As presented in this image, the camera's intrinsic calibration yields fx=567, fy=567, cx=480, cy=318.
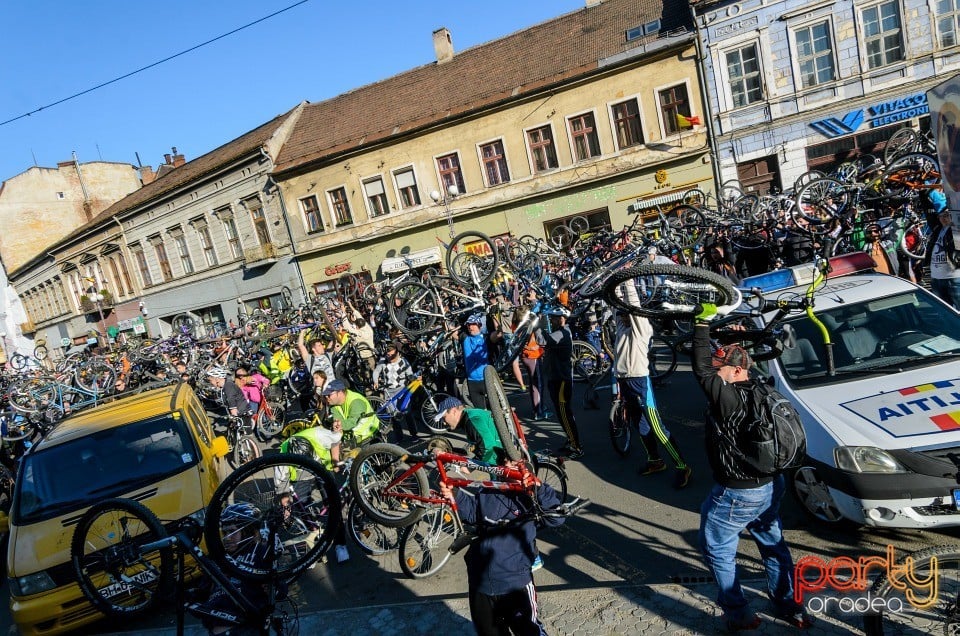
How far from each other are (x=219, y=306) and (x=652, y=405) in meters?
31.0

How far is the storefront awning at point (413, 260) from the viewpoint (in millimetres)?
25859

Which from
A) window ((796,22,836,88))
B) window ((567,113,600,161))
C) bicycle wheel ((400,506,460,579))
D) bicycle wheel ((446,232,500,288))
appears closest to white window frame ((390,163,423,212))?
window ((567,113,600,161))

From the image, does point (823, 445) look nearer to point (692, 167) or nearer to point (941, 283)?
point (941, 283)

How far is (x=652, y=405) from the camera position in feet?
19.0

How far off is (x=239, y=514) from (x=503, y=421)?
6.34 feet

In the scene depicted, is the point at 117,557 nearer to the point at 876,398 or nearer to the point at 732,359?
the point at 732,359

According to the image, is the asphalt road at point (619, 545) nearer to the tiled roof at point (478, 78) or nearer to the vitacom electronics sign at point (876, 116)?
the vitacom electronics sign at point (876, 116)

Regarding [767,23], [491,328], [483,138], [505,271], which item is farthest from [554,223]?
[491,328]

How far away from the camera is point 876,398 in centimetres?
→ 414

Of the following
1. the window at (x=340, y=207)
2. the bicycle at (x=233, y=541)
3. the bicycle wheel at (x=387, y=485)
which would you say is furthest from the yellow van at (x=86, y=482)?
the window at (x=340, y=207)

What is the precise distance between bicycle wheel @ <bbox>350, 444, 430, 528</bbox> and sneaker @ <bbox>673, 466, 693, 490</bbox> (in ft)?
8.05

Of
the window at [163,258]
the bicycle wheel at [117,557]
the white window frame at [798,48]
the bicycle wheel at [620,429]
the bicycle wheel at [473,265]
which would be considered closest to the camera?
the bicycle wheel at [117,557]

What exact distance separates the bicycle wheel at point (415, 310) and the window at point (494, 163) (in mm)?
14557

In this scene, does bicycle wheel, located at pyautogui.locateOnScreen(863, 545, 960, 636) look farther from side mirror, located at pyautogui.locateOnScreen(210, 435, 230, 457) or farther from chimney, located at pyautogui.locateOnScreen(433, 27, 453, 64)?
chimney, located at pyautogui.locateOnScreen(433, 27, 453, 64)
